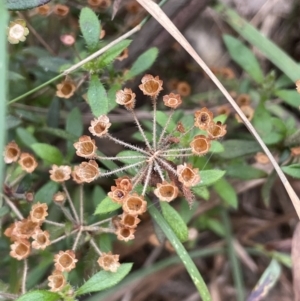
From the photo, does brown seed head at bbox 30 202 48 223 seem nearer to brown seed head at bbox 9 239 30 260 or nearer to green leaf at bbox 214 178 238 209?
brown seed head at bbox 9 239 30 260

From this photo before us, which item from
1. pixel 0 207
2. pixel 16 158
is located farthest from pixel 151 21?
pixel 0 207

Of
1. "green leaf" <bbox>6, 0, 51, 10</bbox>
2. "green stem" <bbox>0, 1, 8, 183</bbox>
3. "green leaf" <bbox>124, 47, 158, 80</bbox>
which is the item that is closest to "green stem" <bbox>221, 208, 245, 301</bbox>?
"green leaf" <bbox>124, 47, 158, 80</bbox>

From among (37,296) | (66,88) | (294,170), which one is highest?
(66,88)

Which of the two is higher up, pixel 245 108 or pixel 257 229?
pixel 245 108

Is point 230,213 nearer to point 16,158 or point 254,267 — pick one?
point 254,267

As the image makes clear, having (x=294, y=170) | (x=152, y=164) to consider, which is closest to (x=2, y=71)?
(x=152, y=164)

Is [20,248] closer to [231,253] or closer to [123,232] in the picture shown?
[123,232]
